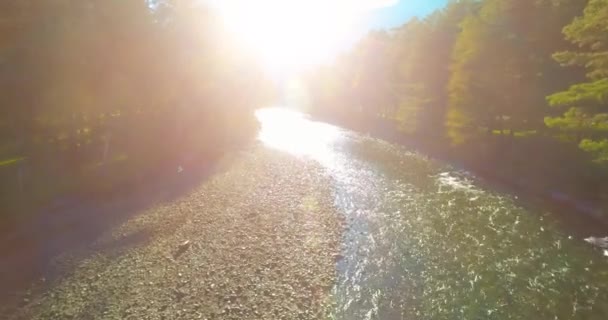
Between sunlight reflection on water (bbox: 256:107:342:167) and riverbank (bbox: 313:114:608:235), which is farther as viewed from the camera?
sunlight reflection on water (bbox: 256:107:342:167)

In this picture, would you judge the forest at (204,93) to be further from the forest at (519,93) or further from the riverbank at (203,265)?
the riverbank at (203,265)

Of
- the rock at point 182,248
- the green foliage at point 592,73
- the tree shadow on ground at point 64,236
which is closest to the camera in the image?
the tree shadow on ground at point 64,236

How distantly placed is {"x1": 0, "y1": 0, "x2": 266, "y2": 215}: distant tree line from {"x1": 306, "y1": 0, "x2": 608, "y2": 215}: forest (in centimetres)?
2896

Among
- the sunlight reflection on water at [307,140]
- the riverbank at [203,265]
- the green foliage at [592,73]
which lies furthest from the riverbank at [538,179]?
the riverbank at [203,265]

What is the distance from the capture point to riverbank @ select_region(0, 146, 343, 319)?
13430 millimetres

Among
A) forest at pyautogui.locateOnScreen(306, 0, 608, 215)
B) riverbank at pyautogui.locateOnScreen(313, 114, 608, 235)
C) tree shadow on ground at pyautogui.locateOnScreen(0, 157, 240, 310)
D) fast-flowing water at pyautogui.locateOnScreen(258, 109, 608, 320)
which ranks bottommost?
tree shadow on ground at pyautogui.locateOnScreen(0, 157, 240, 310)

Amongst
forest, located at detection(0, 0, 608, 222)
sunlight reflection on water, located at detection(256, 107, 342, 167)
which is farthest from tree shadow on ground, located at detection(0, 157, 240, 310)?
sunlight reflection on water, located at detection(256, 107, 342, 167)

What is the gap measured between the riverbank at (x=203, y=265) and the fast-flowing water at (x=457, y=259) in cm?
167

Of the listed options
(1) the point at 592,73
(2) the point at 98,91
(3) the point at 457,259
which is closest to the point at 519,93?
(1) the point at 592,73

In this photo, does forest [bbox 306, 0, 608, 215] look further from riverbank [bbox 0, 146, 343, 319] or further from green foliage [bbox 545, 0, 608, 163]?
riverbank [bbox 0, 146, 343, 319]

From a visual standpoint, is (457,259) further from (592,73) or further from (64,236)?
(64,236)

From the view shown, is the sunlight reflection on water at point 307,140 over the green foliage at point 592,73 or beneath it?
beneath

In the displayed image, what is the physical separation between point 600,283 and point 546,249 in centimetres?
328

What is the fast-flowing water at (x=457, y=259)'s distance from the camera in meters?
14.0
